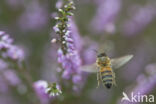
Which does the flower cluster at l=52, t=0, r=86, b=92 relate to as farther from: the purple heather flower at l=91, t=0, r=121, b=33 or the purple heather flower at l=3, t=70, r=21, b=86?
the purple heather flower at l=91, t=0, r=121, b=33

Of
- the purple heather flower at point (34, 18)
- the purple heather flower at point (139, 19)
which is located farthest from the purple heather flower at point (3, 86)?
the purple heather flower at point (139, 19)

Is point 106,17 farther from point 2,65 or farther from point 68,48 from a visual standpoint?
point 68,48

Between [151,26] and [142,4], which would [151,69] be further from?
[142,4]

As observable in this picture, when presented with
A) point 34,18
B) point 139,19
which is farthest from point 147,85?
point 34,18

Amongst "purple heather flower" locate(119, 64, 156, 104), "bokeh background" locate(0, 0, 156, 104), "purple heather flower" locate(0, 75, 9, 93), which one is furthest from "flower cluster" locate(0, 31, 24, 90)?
"purple heather flower" locate(119, 64, 156, 104)

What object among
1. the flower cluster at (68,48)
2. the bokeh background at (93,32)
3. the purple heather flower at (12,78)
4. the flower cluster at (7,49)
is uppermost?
the bokeh background at (93,32)

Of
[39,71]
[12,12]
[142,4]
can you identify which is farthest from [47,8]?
[142,4]

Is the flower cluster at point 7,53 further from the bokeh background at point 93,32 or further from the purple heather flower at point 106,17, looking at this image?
the purple heather flower at point 106,17
